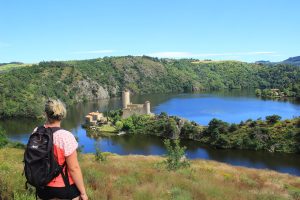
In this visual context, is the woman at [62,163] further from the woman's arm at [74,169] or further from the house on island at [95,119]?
the house on island at [95,119]

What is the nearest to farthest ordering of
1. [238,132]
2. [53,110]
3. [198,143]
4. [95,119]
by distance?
[53,110], [238,132], [198,143], [95,119]

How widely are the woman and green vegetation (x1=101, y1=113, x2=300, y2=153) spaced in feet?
201

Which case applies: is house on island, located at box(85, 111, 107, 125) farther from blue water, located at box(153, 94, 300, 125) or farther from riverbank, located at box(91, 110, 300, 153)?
blue water, located at box(153, 94, 300, 125)

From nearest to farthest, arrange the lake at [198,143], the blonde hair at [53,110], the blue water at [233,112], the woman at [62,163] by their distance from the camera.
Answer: the woman at [62,163]
the blonde hair at [53,110]
the lake at [198,143]
the blue water at [233,112]

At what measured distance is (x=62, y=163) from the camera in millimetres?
4684

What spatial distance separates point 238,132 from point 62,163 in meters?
66.8

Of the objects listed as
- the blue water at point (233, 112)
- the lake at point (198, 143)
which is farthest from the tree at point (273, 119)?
the blue water at point (233, 112)

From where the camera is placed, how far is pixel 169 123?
251ft

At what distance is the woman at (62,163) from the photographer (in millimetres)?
4668

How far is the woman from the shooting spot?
4.67m

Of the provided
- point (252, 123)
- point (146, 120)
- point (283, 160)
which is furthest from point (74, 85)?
point (283, 160)

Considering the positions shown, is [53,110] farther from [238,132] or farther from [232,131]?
[232,131]

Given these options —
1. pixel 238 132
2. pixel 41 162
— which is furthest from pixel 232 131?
pixel 41 162

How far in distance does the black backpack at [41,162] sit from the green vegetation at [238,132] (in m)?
61.7
